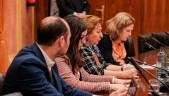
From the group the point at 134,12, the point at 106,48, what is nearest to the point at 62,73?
the point at 106,48

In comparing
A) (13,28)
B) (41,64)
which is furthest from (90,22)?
(13,28)

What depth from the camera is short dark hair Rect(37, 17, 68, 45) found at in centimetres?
236

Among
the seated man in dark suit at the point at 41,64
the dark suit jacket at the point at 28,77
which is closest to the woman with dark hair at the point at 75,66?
the seated man in dark suit at the point at 41,64

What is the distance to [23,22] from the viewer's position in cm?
602

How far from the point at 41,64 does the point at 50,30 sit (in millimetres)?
232

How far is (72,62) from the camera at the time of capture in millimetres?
3000

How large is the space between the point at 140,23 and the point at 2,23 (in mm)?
3620

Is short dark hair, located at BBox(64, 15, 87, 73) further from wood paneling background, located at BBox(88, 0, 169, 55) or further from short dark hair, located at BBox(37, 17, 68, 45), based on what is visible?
wood paneling background, located at BBox(88, 0, 169, 55)

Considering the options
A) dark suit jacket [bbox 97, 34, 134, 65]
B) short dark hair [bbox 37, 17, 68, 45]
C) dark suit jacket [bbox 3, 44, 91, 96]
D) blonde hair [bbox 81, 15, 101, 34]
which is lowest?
dark suit jacket [bbox 97, 34, 134, 65]

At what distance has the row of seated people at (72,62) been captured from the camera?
2.18 metres

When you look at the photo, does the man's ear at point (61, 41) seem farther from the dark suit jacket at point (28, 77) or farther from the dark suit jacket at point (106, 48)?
the dark suit jacket at point (106, 48)

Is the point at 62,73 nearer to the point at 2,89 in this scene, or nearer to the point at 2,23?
the point at 2,89

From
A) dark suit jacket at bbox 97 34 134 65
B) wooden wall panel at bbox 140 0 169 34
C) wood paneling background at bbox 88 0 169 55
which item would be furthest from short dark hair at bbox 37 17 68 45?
wooden wall panel at bbox 140 0 169 34

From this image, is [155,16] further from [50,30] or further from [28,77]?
[28,77]
